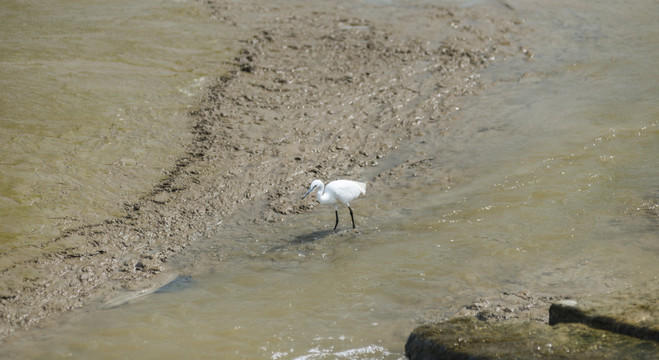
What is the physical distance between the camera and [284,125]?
9.10 m

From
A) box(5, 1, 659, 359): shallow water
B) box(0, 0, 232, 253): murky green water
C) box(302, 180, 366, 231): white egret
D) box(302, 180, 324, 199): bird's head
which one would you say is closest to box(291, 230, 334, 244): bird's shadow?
box(5, 1, 659, 359): shallow water

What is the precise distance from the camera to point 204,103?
950cm

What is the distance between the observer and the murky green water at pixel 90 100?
7.16 m

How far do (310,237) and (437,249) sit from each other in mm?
1491

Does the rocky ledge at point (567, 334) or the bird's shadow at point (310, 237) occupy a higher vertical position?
the rocky ledge at point (567, 334)

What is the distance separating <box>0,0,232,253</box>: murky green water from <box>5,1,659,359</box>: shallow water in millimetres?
1594

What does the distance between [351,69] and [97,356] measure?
701 centimetres

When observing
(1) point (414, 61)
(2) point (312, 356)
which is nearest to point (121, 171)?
(2) point (312, 356)

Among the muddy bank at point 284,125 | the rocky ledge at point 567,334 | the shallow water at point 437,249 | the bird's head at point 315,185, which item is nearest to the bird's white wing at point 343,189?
the bird's head at point 315,185

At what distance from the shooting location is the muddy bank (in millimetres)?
6359

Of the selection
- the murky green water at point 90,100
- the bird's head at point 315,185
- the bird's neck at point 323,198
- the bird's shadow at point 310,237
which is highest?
the murky green water at point 90,100

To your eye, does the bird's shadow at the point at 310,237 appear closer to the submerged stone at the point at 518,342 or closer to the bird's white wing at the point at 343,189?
the bird's white wing at the point at 343,189

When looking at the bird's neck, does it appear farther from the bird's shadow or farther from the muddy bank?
the muddy bank

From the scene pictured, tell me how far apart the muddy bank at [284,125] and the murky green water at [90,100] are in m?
0.37
